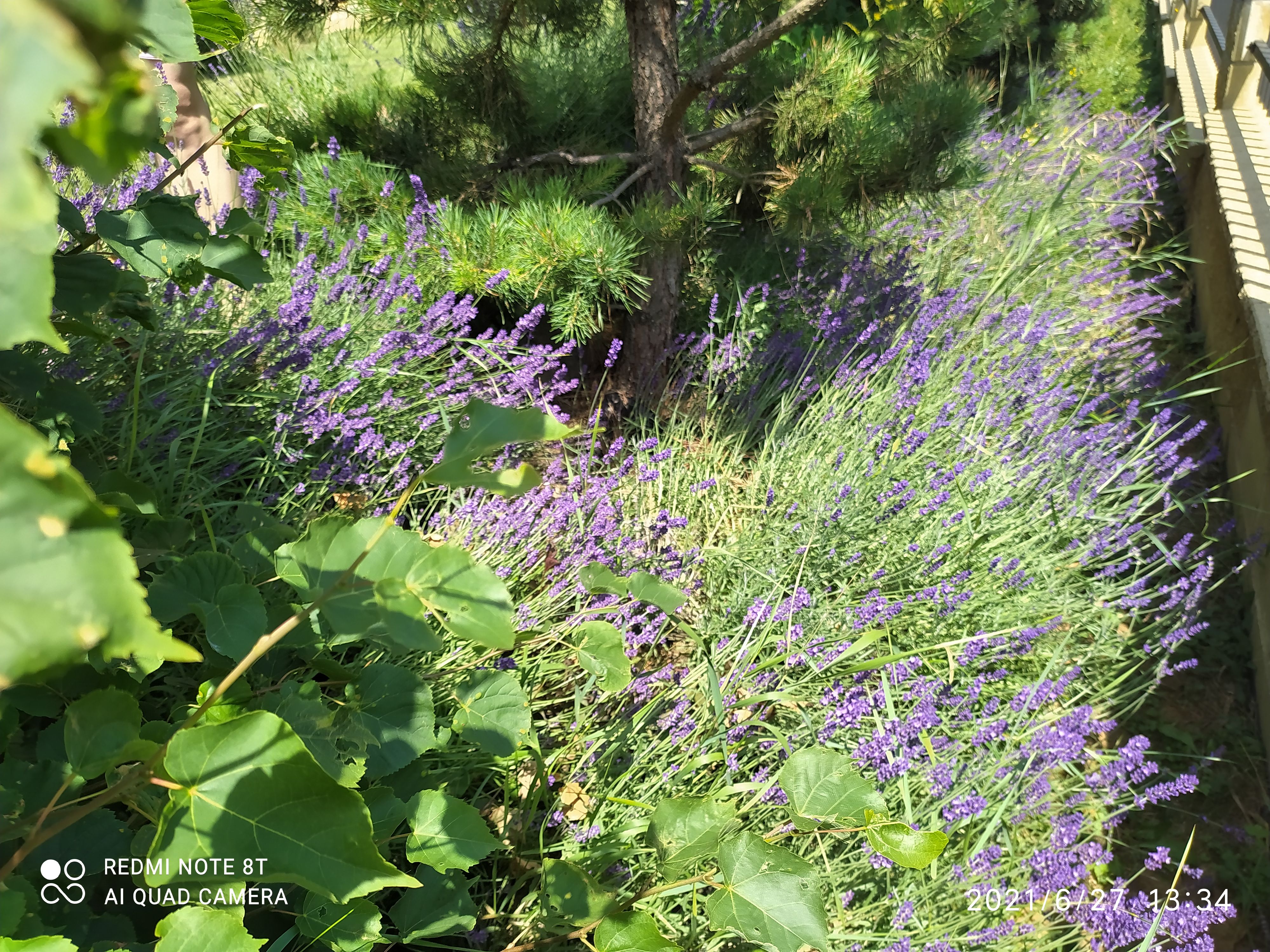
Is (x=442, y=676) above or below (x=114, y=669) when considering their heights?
below

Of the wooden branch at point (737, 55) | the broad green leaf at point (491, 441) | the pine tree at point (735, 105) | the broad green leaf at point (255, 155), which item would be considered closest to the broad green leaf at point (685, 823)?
the broad green leaf at point (491, 441)

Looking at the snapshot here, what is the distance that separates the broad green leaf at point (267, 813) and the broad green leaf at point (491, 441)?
221 millimetres

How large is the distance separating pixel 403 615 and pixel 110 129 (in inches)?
14.2

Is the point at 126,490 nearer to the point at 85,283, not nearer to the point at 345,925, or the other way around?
the point at 85,283

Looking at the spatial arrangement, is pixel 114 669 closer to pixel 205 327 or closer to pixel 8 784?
pixel 8 784

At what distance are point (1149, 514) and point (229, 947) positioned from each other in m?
3.22

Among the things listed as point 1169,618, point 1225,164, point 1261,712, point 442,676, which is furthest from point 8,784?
point 1225,164

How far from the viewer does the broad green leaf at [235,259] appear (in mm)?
938

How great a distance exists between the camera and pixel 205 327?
6.64ft

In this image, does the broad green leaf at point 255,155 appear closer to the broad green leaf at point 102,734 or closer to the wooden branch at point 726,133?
the broad green leaf at point 102,734

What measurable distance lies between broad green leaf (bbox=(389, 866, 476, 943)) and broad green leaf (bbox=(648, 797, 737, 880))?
264 mm

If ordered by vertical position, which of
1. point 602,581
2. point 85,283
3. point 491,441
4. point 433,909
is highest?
point 85,283

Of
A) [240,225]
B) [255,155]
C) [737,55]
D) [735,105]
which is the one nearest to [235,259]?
[240,225]
